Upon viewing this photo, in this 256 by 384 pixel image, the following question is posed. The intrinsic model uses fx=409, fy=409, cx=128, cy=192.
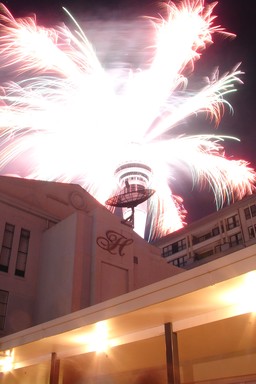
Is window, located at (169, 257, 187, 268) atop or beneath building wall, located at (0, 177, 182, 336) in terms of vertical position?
atop

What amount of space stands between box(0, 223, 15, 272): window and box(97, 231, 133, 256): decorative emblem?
14.4 ft

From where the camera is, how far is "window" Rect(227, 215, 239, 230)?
57375mm

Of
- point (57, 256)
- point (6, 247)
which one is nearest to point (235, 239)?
point (57, 256)

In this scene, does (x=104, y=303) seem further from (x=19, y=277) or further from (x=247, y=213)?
(x=247, y=213)

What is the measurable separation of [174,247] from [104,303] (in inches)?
2371

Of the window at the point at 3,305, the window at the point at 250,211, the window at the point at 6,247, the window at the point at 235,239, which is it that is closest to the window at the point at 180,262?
the window at the point at 235,239

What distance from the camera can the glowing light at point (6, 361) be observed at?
11.3 metres

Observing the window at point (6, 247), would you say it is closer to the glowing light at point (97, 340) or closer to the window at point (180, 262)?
the glowing light at point (97, 340)

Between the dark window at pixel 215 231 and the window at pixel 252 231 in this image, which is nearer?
the window at pixel 252 231

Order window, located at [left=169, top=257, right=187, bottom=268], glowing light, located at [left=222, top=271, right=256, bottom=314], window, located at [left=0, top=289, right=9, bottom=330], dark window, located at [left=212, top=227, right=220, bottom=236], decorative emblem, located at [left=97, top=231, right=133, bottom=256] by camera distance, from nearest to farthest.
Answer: glowing light, located at [left=222, top=271, right=256, bottom=314] < window, located at [left=0, top=289, right=9, bottom=330] < decorative emblem, located at [left=97, top=231, right=133, bottom=256] < dark window, located at [left=212, top=227, right=220, bottom=236] < window, located at [left=169, top=257, right=187, bottom=268]

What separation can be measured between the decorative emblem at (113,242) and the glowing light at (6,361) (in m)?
9.34

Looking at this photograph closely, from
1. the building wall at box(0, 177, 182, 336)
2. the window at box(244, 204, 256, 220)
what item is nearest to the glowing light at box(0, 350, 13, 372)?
the building wall at box(0, 177, 182, 336)

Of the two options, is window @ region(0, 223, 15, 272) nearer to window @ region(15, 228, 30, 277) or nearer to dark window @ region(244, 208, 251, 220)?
window @ region(15, 228, 30, 277)

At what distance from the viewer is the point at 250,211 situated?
55.1m
